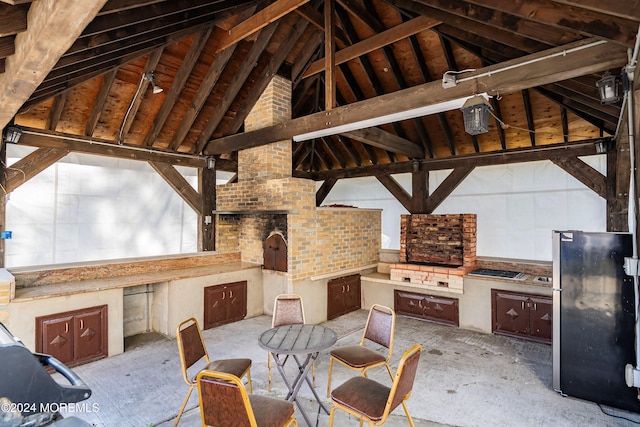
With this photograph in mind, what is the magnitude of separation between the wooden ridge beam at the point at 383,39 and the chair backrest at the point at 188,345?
480 centimetres

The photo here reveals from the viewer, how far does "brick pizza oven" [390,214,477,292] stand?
5.89m

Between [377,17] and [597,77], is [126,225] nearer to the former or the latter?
[377,17]

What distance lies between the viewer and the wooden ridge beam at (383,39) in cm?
488

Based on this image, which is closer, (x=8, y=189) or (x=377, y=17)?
(x=8, y=189)

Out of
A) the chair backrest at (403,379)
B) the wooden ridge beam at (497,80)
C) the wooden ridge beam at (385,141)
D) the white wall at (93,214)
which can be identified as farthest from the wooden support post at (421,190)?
the chair backrest at (403,379)

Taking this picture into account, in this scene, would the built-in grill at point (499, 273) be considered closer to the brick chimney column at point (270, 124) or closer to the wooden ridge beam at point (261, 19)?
the brick chimney column at point (270, 124)

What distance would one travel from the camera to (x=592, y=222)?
6.19m

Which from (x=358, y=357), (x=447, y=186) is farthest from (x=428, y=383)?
(x=447, y=186)

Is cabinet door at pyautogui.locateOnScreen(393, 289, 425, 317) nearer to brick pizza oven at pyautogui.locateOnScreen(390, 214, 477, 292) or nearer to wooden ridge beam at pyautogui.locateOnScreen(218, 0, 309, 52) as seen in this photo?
brick pizza oven at pyautogui.locateOnScreen(390, 214, 477, 292)

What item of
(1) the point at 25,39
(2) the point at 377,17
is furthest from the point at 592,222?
(1) the point at 25,39

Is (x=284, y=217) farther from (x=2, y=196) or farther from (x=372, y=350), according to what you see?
(x=2, y=196)

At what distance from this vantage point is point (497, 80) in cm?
354

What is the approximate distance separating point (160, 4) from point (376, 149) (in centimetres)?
583

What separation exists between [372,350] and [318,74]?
549 centimetres
